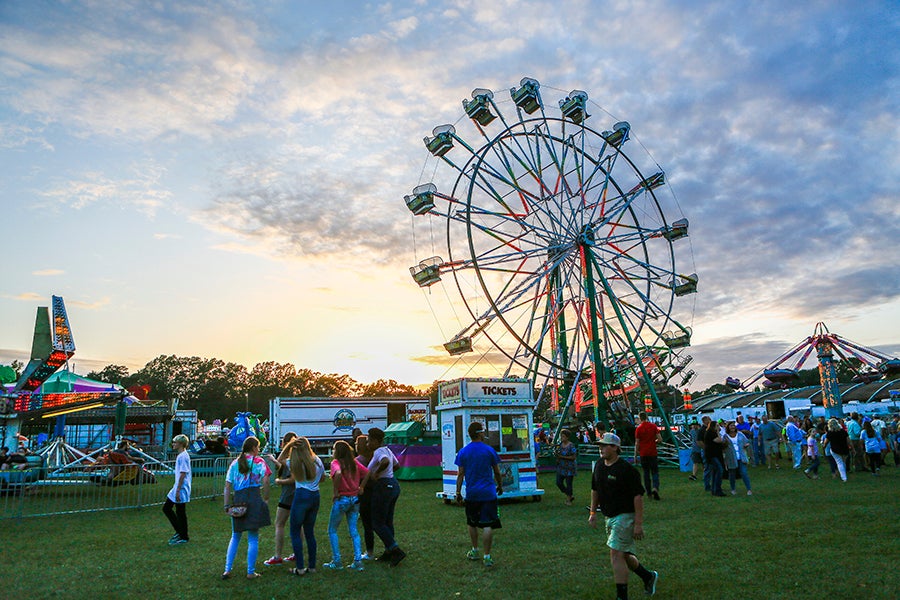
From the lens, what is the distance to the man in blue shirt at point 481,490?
6.66 m

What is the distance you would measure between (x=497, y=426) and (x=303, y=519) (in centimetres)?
697

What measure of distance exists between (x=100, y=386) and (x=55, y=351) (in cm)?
1123

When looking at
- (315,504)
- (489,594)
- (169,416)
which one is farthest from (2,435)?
(489,594)

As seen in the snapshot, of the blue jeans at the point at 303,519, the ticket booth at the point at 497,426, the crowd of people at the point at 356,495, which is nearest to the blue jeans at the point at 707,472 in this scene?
the ticket booth at the point at 497,426

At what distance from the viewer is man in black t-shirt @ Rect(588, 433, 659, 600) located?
16.3 ft

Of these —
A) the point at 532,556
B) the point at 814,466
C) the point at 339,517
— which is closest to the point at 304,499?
the point at 339,517

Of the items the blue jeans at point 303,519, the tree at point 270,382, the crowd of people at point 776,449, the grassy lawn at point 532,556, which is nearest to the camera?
the grassy lawn at point 532,556

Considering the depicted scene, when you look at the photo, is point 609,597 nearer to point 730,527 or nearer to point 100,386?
point 730,527

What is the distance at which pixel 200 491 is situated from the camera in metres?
15.6

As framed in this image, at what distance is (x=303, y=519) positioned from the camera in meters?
6.50

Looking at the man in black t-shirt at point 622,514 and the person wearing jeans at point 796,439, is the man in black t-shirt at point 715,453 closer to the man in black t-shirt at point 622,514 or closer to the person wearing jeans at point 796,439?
the person wearing jeans at point 796,439

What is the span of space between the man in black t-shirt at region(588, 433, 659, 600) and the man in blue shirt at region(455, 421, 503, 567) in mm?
1713

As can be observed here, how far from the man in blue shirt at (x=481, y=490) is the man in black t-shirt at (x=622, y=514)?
171cm

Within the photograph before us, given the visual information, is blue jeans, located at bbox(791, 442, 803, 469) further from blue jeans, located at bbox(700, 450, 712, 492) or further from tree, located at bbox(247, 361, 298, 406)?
tree, located at bbox(247, 361, 298, 406)
